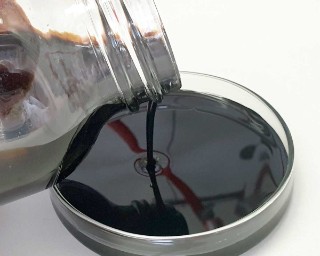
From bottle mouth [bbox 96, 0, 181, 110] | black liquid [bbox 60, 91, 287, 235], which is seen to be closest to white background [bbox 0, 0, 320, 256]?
black liquid [bbox 60, 91, 287, 235]

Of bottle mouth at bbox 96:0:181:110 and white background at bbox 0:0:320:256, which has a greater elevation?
bottle mouth at bbox 96:0:181:110

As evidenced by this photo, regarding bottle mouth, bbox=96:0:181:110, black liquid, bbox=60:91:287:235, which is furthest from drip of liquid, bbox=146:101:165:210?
bottle mouth, bbox=96:0:181:110

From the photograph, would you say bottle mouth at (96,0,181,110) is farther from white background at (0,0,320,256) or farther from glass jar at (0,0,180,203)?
white background at (0,0,320,256)

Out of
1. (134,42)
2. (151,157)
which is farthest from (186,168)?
(134,42)

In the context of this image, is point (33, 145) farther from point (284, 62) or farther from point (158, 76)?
point (284, 62)

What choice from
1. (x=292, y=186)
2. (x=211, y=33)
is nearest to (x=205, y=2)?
(x=211, y=33)

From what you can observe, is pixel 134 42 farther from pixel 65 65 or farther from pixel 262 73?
pixel 262 73
